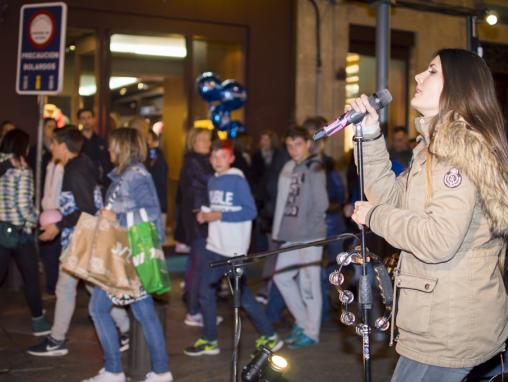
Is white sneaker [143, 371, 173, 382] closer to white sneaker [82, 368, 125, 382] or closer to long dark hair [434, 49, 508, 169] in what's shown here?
white sneaker [82, 368, 125, 382]

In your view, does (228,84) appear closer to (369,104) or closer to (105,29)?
(105,29)

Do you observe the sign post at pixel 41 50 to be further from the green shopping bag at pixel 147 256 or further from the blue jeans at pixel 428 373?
the blue jeans at pixel 428 373

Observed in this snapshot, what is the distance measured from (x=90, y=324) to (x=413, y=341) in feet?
16.7

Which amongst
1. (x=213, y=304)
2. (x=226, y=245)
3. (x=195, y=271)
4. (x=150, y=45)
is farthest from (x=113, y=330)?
(x=150, y=45)

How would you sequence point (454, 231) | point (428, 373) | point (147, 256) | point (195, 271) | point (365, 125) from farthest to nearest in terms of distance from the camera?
point (195, 271)
point (147, 256)
point (365, 125)
point (428, 373)
point (454, 231)

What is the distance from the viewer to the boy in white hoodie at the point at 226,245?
6.38 meters

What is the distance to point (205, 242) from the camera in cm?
728

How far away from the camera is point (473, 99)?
9.70ft

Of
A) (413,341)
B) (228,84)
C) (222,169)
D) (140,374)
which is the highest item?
(228,84)

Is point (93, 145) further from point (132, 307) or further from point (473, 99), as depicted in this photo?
point (473, 99)

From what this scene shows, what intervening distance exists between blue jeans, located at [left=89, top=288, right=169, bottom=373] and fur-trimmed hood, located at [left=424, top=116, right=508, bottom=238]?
10.6ft

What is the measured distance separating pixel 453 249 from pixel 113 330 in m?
3.44

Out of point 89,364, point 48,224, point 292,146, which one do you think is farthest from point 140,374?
point 292,146

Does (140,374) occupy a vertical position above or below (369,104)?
below
